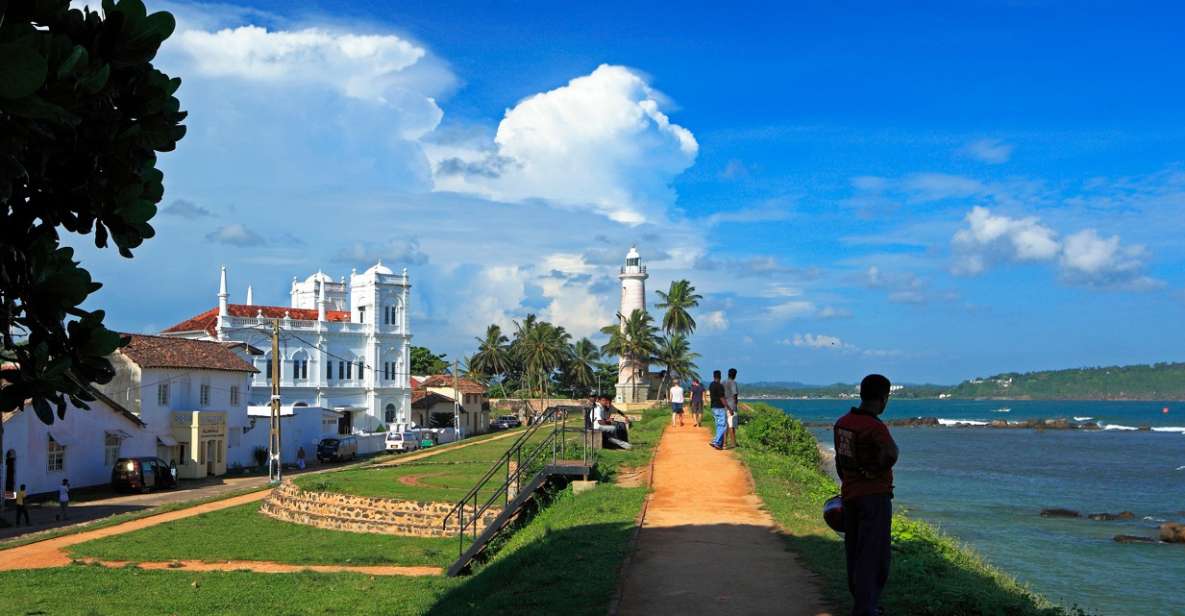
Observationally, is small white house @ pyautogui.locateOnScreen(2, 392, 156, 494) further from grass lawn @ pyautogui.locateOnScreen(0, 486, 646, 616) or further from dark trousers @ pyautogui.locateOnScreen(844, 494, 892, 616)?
dark trousers @ pyautogui.locateOnScreen(844, 494, 892, 616)

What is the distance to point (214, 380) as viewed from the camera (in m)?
44.2

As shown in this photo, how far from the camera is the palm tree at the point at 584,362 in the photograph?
323 feet

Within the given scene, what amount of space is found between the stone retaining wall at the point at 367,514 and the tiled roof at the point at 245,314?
41319 mm

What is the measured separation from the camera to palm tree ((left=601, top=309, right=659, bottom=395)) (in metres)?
77.2

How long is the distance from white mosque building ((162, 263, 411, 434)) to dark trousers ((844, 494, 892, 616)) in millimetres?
59374

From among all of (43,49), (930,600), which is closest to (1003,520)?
(930,600)

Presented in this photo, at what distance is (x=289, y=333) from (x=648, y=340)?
26.5m

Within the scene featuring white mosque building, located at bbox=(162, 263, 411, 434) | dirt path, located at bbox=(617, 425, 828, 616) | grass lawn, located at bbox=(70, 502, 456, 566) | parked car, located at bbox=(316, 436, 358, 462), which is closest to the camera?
dirt path, located at bbox=(617, 425, 828, 616)

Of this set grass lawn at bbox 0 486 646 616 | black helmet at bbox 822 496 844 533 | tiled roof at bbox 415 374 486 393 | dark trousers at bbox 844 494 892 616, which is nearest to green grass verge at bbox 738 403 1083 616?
dark trousers at bbox 844 494 892 616

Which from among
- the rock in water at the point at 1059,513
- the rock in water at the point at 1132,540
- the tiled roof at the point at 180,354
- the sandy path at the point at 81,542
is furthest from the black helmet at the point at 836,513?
the tiled roof at the point at 180,354

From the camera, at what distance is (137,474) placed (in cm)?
3556

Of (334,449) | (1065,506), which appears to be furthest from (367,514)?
(334,449)

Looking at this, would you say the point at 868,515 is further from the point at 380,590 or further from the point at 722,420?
the point at 722,420

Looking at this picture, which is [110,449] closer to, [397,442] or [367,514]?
[367,514]
